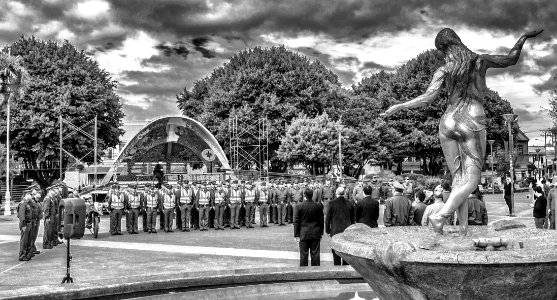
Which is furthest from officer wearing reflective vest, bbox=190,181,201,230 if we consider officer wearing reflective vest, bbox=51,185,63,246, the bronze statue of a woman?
the bronze statue of a woman

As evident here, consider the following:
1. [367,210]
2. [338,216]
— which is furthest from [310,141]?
[338,216]

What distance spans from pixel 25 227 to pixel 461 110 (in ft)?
37.4

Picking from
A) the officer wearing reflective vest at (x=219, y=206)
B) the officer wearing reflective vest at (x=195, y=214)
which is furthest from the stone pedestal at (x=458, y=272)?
the officer wearing reflective vest at (x=195, y=214)

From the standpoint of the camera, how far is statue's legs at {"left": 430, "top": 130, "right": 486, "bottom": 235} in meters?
6.52

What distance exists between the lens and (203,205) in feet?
69.0

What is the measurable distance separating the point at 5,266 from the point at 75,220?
17.6 ft

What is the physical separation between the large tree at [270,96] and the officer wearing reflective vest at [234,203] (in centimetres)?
2720

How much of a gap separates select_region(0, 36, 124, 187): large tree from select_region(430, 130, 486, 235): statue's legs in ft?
119

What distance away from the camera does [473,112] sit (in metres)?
6.67

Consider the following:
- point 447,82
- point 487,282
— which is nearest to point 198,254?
point 447,82

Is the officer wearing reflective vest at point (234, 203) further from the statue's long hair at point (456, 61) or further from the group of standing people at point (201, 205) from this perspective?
the statue's long hair at point (456, 61)

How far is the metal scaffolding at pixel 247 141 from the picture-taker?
156ft

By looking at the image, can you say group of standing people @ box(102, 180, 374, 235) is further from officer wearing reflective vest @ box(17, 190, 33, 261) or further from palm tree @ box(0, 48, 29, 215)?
palm tree @ box(0, 48, 29, 215)

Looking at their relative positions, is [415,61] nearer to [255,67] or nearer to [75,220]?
[255,67]
